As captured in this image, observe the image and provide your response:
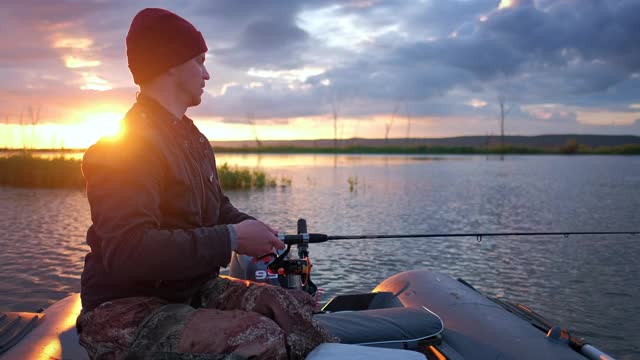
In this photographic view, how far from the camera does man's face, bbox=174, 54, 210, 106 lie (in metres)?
2.25

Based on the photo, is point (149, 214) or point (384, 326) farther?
point (384, 326)

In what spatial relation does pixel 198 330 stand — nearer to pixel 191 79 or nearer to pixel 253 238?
pixel 253 238

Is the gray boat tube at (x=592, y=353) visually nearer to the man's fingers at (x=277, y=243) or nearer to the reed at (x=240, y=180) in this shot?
the man's fingers at (x=277, y=243)

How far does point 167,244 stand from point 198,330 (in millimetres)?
321

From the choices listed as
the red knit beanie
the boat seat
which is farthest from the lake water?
the red knit beanie

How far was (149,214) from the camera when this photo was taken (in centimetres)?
193

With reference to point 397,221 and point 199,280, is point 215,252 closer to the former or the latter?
point 199,280

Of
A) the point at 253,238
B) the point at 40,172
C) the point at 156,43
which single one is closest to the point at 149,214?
the point at 253,238

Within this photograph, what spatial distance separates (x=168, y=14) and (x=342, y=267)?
257 inches

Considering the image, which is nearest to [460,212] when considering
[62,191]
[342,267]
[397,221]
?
[397,221]

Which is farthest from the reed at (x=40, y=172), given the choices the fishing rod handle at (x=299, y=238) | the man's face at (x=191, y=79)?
the man's face at (x=191, y=79)

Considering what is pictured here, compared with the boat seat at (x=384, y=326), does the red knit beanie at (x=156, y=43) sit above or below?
above

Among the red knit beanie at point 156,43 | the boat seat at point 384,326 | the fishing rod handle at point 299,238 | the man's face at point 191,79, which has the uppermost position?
the red knit beanie at point 156,43

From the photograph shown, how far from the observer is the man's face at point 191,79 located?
7.39ft
